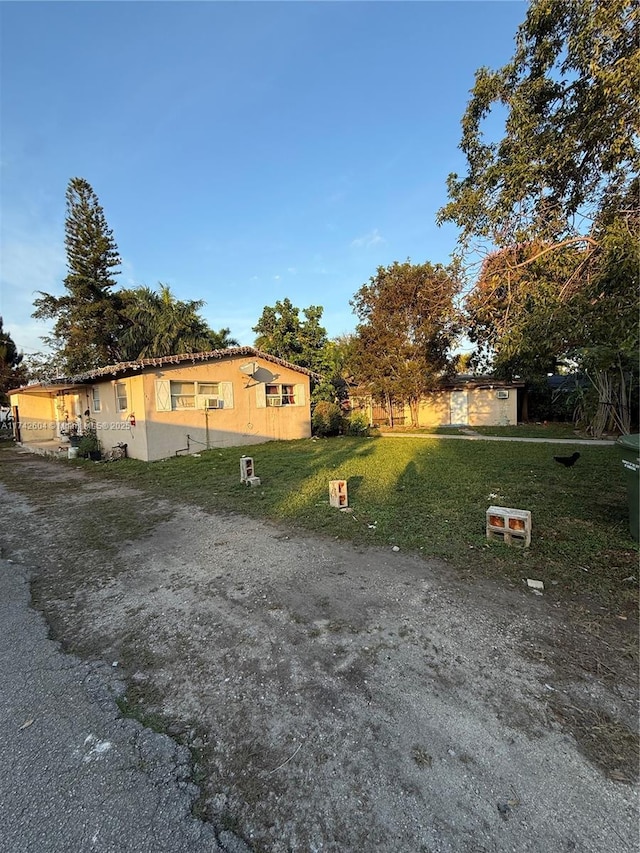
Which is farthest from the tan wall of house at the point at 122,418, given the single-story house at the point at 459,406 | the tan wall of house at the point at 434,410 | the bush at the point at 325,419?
the tan wall of house at the point at 434,410

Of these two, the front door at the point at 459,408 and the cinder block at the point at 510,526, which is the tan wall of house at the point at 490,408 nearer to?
the front door at the point at 459,408

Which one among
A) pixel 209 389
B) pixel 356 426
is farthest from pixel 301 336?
A: pixel 209 389

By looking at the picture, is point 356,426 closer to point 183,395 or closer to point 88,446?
point 183,395

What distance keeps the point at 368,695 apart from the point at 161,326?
67.8 ft

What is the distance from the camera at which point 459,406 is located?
2220 centimetres

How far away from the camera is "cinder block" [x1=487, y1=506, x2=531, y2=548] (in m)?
4.09

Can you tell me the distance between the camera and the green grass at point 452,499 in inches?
147

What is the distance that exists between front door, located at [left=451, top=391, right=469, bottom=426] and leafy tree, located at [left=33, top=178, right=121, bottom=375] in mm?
20443

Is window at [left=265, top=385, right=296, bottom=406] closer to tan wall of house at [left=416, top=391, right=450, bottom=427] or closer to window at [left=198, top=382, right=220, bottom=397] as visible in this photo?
window at [left=198, top=382, right=220, bottom=397]

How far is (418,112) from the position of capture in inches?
329

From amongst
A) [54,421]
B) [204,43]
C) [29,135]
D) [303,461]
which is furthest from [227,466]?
[54,421]

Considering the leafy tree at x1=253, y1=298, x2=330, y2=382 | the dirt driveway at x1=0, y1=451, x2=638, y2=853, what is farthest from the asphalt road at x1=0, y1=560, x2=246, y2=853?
the leafy tree at x1=253, y1=298, x2=330, y2=382

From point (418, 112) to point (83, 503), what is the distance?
35.4 ft

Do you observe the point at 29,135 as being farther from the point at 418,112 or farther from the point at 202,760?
the point at 202,760
